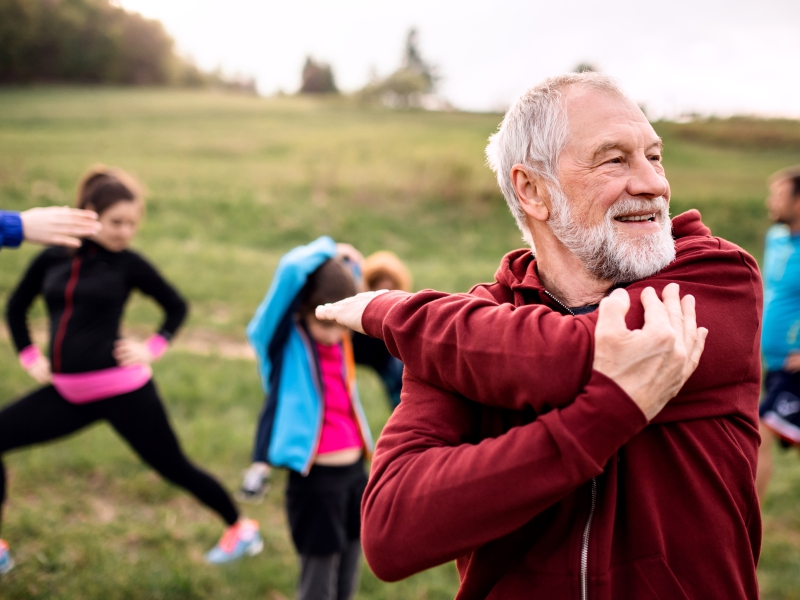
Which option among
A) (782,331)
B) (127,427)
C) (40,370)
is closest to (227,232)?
(40,370)

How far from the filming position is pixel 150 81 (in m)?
29.8

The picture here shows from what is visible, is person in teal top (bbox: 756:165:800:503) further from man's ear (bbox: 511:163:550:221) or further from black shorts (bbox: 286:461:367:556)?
man's ear (bbox: 511:163:550:221)

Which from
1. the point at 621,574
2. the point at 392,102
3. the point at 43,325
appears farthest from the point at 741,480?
the point at 392,102

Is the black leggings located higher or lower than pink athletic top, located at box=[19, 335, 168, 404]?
lower

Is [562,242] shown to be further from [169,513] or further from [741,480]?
[169,513]

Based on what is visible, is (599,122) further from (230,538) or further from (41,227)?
(230,538)

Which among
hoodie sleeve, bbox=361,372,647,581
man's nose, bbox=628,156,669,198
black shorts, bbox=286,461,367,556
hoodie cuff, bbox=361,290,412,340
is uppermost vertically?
man's nose, bbox=628,156,669,198

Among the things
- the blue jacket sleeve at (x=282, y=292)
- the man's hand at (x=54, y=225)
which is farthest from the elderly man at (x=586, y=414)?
the man's hand at (x=54, y=225)

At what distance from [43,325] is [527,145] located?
26.8 feet

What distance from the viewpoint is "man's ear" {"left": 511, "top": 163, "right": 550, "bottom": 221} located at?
1637 mm

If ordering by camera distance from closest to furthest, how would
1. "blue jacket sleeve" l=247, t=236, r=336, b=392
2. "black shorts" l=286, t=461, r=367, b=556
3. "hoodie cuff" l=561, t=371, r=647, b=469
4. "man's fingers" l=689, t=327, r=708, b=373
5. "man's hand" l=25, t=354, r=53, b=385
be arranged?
"hoodie cuff" l=561, t=371, r=647, b=469 < "man's fingers" l=689, t=327, r=708, b=373 < "black shorts" l=286, t=461, r=367, b=556 < "blue jacket sleeve" l=247, t=236, r=336, b=392 < "man's hand" l=25, t=354, r=53, b=385

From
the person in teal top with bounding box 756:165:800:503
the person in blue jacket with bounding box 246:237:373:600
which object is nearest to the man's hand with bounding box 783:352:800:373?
the person in teal top with bounding box 756:165:800:503

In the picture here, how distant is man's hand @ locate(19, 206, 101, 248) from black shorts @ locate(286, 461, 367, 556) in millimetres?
1524

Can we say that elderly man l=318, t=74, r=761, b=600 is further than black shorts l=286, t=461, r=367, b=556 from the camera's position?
No
